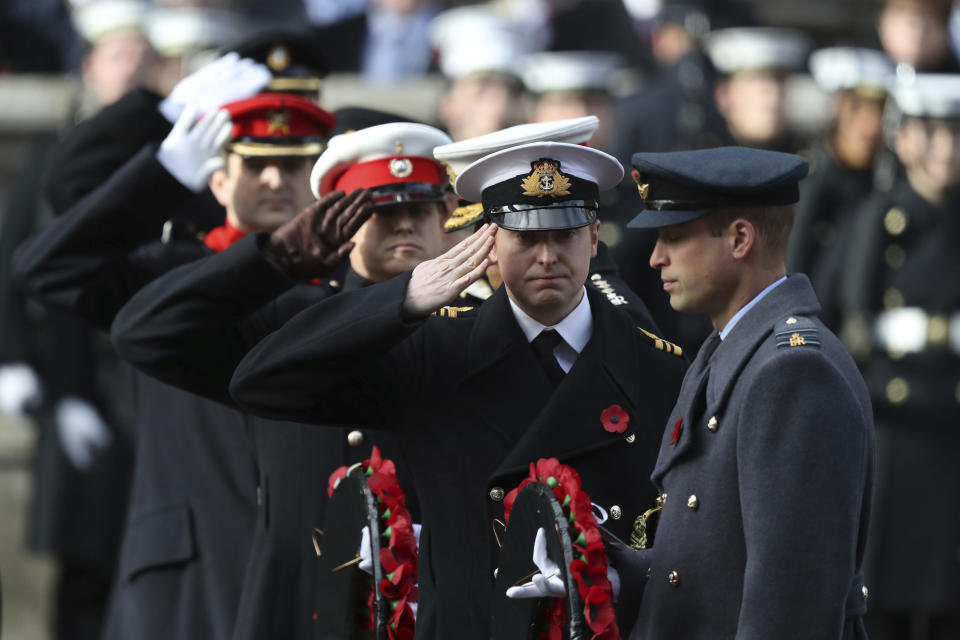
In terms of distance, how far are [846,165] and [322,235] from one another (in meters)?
6.10

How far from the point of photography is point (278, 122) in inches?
256

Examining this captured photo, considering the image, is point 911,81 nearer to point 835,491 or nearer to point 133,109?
point 133,109

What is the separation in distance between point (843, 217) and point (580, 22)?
224 centimetres

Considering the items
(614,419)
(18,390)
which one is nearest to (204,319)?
(614,419)

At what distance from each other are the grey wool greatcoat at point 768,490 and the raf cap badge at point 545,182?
0.65 m

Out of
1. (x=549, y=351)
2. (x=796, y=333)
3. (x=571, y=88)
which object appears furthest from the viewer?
(x=571, y=88)

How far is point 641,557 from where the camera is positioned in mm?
4766

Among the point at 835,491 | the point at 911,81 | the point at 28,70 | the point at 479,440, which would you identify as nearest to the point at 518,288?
the point at 479,440

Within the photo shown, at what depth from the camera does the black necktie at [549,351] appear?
5.05 metres

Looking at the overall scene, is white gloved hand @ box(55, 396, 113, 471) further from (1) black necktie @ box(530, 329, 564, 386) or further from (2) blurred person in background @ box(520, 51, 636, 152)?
(1) black necktie @ box(530, 329, 564, 386)

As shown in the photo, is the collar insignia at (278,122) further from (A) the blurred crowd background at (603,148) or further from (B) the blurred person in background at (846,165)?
(B) the blurred person in background at (846,165)

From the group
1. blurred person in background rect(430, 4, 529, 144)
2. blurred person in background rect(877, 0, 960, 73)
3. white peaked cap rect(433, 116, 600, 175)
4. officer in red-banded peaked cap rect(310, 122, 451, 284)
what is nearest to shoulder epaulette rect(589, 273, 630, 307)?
officer in red-banded peaked cap rect(310, 122, 451, 284)

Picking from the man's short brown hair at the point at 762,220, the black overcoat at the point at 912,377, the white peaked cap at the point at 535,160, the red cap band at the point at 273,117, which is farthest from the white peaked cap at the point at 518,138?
the black overcoat at the point at 912,377

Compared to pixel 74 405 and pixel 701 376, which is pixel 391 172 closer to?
pixel 701 376
